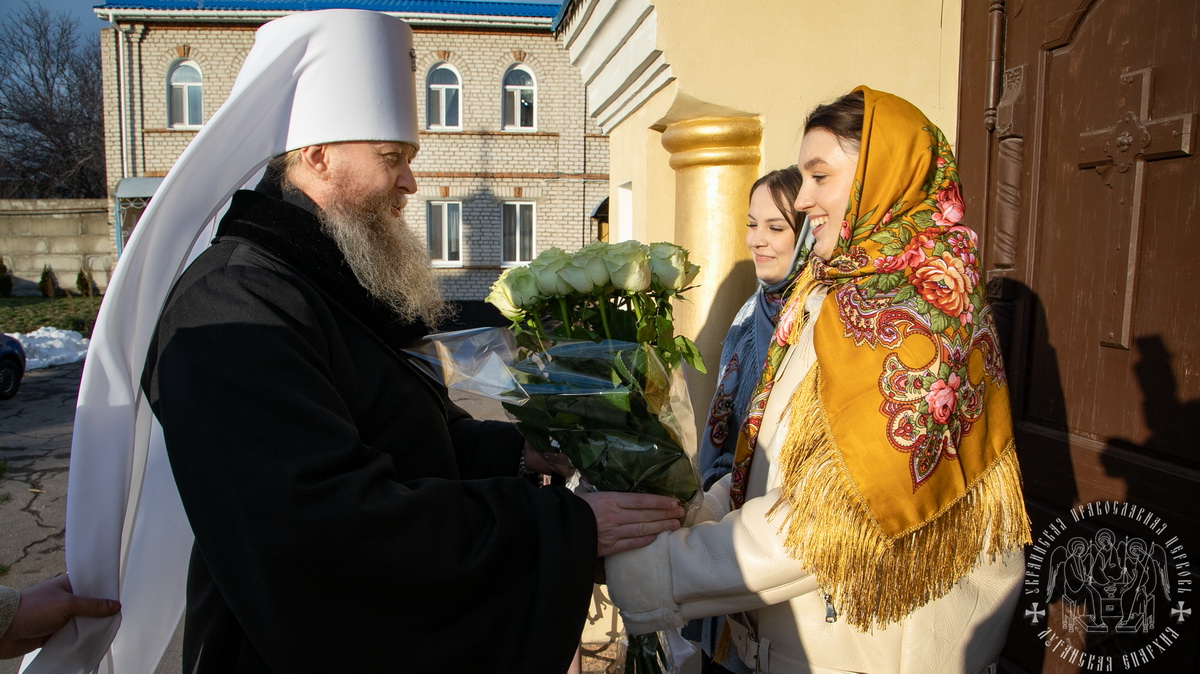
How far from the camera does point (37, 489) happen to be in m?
6.39

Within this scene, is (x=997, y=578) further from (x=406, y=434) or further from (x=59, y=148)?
(x=59, y=148)

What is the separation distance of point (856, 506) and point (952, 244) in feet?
1.95

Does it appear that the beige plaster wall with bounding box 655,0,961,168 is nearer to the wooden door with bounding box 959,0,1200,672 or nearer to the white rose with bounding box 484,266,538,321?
the wooden door with bounding box 959,0,1200,672

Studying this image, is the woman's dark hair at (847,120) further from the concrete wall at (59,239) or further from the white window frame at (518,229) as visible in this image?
the concrete wall at (59,239)

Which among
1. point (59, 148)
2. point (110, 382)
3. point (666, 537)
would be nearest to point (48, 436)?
point (110, 382)

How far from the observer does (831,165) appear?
6.04ft

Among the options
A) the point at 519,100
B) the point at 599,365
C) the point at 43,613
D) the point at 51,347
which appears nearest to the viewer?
the point at 43,613

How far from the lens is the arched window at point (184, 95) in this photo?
67.9 feet

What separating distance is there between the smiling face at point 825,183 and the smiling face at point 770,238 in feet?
3.52

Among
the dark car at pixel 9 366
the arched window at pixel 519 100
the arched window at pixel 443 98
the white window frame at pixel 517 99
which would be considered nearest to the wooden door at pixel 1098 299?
the dark car at pixel 9 366

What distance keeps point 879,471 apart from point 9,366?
39.3 feet

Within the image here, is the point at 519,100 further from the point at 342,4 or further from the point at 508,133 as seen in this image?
the point at 342,4

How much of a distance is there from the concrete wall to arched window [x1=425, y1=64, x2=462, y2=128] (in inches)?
362

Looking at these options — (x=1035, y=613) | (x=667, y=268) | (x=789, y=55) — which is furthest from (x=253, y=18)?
(x=1035, y=613)
